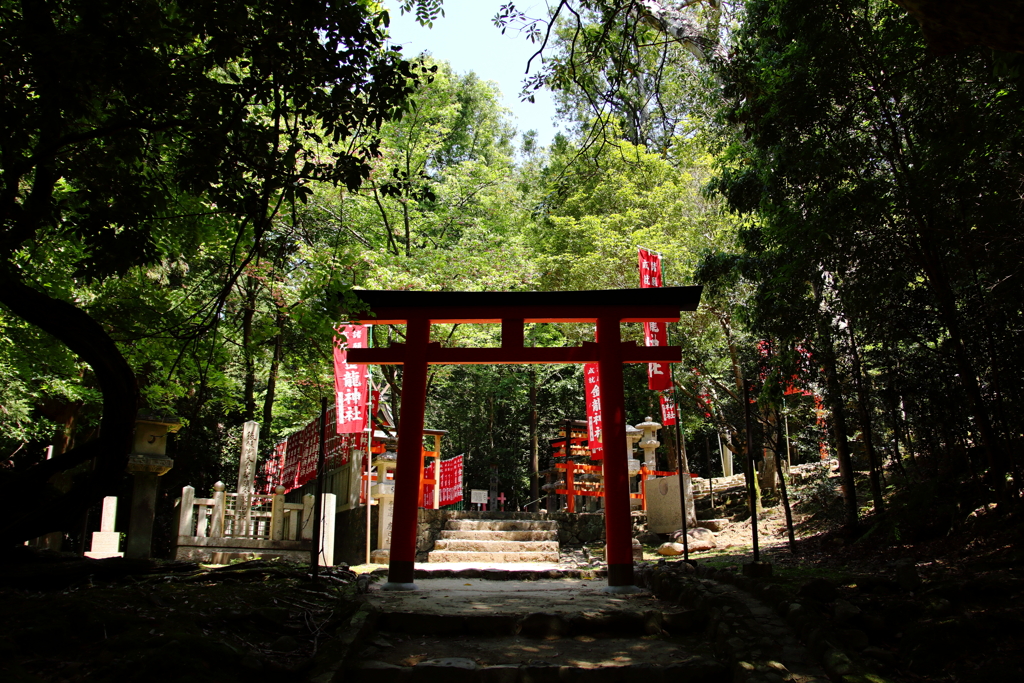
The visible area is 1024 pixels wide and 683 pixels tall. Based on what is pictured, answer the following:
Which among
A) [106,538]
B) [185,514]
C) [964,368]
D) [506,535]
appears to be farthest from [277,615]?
[106,538]

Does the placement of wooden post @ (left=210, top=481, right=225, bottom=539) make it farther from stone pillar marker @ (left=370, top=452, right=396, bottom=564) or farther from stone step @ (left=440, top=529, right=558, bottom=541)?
stone step @ (left=440, top=529, right=558, bottom=541)

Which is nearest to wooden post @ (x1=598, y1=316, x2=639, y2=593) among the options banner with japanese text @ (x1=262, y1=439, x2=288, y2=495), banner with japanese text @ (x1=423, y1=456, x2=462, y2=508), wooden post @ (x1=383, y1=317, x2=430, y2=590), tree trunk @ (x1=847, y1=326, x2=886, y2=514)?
wooden post @ (x1=383, y1=317, x2=430, y2=590)

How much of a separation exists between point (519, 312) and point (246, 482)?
7481 millimetres

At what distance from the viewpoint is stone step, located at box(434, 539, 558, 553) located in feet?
40.9

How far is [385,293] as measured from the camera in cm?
865

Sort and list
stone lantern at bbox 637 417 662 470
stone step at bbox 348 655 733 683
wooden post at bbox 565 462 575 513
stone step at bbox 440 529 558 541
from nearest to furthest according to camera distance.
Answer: stone step at bbox 348 655 733 683 < stone step at bbox 440 529 558 541 < stone lantern at bbox 637 417 662 470 < wooden post at bbox 565 462 575 513

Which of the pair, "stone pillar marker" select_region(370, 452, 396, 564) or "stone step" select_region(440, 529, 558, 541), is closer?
"stone pillar marker" select_region(370, 452, 396, 564)

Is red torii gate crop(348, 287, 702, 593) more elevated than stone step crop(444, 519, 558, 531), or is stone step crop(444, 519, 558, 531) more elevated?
red torii gate crop(348, 287, 702, 593)

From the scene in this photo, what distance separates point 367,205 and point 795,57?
955 centimetres

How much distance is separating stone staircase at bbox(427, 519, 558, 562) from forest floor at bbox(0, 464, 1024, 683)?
4.78 metres

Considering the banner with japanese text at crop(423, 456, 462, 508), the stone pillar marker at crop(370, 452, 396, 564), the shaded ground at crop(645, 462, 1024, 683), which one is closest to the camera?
the shaded ground at crop(645, 462, 1024, 683)

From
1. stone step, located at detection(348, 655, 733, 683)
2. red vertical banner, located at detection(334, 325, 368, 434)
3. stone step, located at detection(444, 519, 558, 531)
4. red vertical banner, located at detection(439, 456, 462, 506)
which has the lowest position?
stone step, located at detection(348, 655, 733, 683)

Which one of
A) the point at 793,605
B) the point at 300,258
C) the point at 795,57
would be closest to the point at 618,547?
the point at 793,605

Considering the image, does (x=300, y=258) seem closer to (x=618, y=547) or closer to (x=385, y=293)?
(x=385, y=293)
